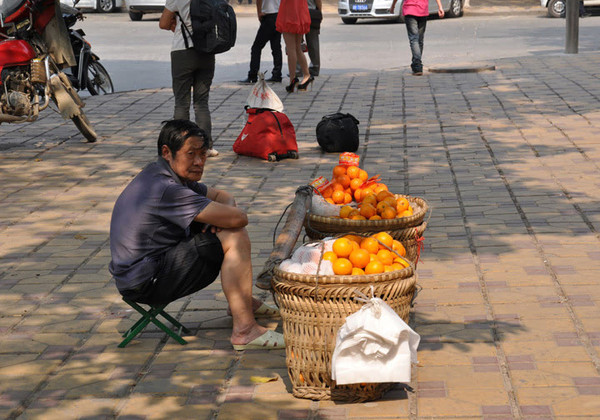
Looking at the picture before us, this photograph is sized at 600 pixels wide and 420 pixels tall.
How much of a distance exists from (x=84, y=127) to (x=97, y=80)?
13.0 ft

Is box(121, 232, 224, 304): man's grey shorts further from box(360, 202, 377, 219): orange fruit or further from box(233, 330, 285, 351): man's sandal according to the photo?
box(360, 202, 377, 219): orange fruit

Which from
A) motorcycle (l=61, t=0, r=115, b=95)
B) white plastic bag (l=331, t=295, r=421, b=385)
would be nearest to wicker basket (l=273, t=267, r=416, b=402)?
A: white plastic bag (l=331, t=295, r=421, b=385)

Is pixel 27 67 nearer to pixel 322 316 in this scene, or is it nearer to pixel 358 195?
pixel 358 195

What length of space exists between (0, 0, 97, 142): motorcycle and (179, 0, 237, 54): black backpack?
1.77 meters

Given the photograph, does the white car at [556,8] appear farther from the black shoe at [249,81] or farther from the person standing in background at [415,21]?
the black shoe at [249,81]

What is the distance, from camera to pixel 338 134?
938cm

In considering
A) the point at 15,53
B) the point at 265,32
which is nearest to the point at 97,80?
the point at 265,32

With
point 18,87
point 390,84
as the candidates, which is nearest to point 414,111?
point 390,84

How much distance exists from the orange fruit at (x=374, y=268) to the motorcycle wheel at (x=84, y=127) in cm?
668

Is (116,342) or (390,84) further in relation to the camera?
(390,84)

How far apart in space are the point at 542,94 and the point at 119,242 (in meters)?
9.13

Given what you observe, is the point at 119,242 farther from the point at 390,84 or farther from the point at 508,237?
the point at 390,84

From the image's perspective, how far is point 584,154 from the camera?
350 inches

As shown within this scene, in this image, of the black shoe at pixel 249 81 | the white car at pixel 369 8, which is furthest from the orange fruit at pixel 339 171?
the white car at pixel 369 8
